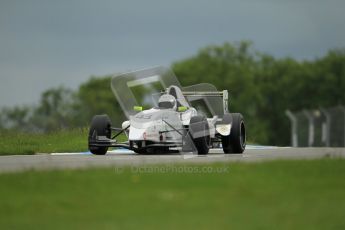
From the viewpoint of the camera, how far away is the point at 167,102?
885 inches

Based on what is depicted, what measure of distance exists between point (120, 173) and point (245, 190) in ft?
8.55

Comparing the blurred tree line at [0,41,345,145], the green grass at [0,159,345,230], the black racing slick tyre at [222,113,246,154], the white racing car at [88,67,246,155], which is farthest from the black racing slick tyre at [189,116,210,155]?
the blurred tree line at [0,41,345,145]

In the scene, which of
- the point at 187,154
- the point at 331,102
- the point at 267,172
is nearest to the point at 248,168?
the point at 267,172

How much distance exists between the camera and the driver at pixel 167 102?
22484 millimetres

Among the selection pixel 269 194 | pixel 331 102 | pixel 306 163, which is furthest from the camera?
pixel 331 102

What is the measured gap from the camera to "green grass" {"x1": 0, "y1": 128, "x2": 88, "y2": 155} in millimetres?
25094

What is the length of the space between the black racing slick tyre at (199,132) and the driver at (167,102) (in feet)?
4.40

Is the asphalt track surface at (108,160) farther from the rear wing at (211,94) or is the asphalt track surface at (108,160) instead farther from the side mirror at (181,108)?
the rear wing at (211,94)

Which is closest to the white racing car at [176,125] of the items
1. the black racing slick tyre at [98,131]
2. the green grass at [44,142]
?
the black racing slick tyre at [98,131]

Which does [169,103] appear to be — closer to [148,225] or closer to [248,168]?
[248,168]

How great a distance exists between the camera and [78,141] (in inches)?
1142

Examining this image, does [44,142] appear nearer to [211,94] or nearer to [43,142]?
[43,142]

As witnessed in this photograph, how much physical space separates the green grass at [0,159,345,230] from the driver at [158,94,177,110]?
867cm

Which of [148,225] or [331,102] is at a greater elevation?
[148,225]
